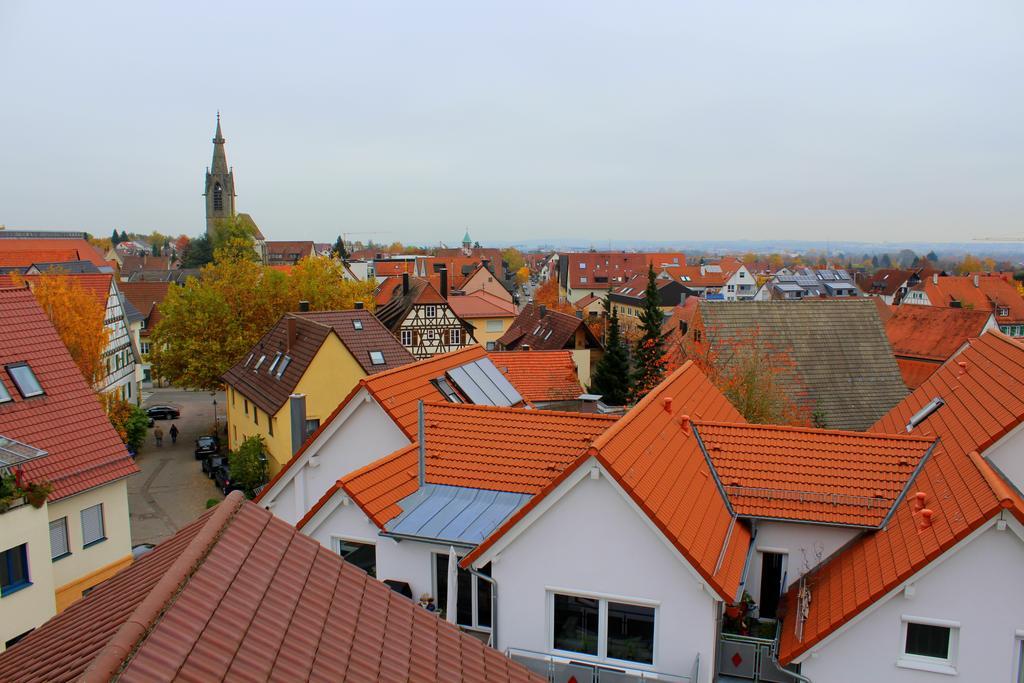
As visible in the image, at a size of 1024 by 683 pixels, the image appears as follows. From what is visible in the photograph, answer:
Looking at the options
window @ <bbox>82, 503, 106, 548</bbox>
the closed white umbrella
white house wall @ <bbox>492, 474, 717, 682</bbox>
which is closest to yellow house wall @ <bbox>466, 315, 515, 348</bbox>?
window @ <bbox>82, 503, 106, 548</bbox>

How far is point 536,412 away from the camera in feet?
42.9

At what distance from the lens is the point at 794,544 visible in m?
11.4

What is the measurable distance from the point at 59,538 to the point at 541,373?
22438mm

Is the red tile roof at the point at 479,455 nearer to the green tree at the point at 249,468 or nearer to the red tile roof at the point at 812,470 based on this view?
the red tile roof at the point at 812,470

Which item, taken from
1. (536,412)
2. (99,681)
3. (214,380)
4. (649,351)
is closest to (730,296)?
(649,351)

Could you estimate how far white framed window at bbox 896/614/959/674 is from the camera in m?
9.52

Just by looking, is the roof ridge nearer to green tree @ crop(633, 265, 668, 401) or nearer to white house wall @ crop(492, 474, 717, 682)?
white house wall @ crop(492, 474, 717, 682)

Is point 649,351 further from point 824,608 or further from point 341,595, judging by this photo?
point 341,595

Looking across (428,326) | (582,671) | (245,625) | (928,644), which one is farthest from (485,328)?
(245,625)

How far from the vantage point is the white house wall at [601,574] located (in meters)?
9.88

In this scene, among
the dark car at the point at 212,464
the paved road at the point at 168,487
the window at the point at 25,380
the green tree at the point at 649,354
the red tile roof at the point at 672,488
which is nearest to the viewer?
the red tile roof at the point at 672,488

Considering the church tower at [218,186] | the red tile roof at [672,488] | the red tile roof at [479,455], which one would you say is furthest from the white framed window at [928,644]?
the church tower at [218,186]

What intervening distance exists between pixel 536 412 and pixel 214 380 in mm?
33868

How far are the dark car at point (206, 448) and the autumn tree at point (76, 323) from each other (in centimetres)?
584
